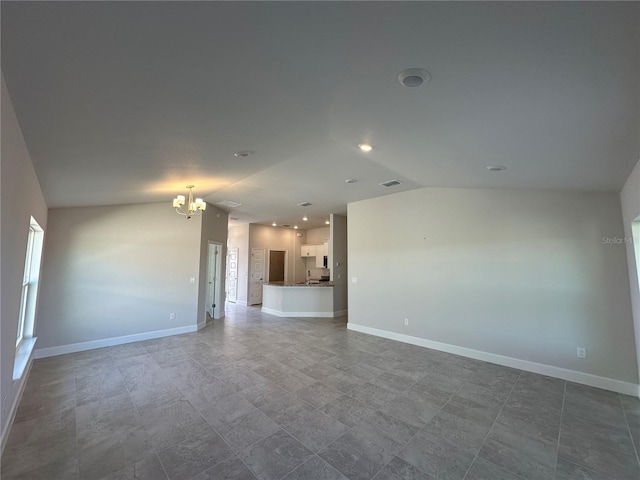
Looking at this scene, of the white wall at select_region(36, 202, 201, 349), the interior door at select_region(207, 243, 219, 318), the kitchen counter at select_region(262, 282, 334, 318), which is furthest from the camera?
the kitchen counter at select_region(262, 282, 334, 318)

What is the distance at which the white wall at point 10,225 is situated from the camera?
1.66 m

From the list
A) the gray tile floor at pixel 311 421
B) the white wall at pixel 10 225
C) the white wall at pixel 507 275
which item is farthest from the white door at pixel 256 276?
the white wall at pixel 10 225

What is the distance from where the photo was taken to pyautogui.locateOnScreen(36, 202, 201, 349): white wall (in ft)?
14.3

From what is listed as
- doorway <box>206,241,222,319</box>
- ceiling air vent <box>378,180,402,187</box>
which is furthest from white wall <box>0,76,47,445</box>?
doorway <box>206,241,222,319</box>

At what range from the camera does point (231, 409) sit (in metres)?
2.76

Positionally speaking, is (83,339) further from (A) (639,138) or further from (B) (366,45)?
(A) (639,138)

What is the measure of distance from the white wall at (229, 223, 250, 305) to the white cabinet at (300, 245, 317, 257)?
2.17 m

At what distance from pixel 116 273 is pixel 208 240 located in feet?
6.25

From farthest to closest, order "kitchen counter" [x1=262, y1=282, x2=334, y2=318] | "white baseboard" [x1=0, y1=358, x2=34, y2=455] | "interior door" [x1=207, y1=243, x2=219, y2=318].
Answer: "kitchen counter" [x1=262, y1=282, x2=334, y2=318]
"interior door" [x1=207, y1=243, x2=219, y2=318]
"white baseboard" [x1=0, y1=358, x2=34, y2=455]

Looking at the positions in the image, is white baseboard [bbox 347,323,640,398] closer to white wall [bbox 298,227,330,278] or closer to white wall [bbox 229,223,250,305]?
white wall [bbox 298,227,330,278]

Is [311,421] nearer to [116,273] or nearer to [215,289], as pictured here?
[116,273]

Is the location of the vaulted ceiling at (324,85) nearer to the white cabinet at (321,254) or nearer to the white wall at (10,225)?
the white wall at (10,225)

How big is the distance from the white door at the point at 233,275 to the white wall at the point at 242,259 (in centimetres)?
18

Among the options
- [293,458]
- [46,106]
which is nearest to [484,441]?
[293,458]
